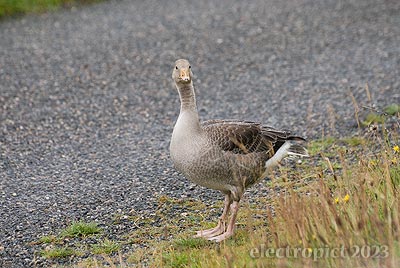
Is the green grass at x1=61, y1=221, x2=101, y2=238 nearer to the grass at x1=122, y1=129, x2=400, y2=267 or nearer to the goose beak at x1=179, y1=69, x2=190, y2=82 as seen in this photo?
the grass at x1=122, y1=129, x2=400, y2=267

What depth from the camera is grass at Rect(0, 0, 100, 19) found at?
48.3 feet

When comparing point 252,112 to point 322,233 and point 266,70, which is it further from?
point 322,233

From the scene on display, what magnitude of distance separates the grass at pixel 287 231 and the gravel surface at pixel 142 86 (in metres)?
0.31

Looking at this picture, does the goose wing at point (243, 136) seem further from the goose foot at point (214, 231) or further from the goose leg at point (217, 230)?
the goose foot at point (214, 231)

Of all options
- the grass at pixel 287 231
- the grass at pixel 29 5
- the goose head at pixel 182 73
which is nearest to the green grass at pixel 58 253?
the grass at pixel 287 231

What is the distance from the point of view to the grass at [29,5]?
48.3ft

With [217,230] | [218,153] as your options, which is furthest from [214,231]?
[218,153]

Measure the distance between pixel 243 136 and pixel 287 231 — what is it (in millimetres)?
1499

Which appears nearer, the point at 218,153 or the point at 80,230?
the point at 218,153

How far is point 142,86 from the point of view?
1152 centimetres

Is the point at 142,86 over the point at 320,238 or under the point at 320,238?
over

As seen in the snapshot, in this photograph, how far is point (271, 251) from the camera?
18.0 ft

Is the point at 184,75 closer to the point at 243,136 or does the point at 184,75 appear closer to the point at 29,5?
the point at 243,136

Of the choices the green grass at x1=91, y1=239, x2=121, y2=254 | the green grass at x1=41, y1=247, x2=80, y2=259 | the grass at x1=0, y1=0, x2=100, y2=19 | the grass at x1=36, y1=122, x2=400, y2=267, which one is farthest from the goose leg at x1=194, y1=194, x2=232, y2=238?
the grass at x1=0, y1=0, x2=100, y2=19
